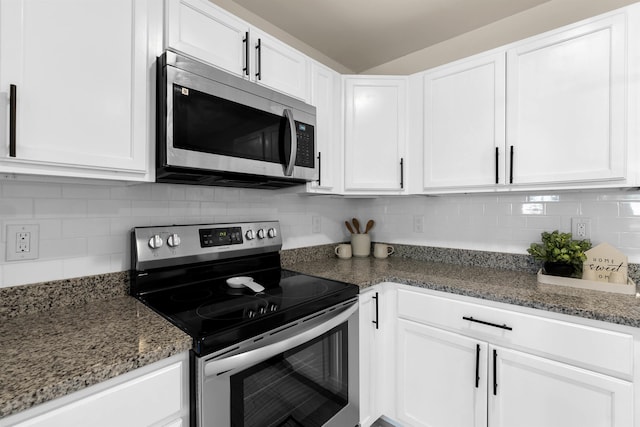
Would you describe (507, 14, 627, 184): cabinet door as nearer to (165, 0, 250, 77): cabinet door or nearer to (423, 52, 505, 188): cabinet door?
(423, 52, 505, 188): cabinet door

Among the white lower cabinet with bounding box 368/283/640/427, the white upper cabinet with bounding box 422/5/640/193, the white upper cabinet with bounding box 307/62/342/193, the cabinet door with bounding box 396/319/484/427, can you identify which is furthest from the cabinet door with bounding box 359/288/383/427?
the white upper cabinet with bounding box 422/5/640/193

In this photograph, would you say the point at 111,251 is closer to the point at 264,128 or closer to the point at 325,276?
the point at 264,128

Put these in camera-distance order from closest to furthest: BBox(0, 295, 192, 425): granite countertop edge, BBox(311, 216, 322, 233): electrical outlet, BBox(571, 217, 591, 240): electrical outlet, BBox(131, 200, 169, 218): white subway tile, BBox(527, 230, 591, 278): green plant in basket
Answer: BBox(0, 295, 192, 425): granite countertop edge, BBox(131, 200, 169, 218): white subway tile, BBox(527, 230, 591, 278): green plant in basket, BBox(571, 217, 591, 240): electrical outlet, BBox(311, 216, 322, 233): electrical outlet

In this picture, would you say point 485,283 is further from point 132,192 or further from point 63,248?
point 63,248

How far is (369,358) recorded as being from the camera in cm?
165

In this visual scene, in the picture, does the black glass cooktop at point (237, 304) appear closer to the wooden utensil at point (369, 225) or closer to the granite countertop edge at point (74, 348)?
the granite countertop edge at point (74, 348)

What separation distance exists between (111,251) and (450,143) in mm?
1845

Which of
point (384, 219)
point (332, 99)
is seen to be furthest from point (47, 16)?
point (384, 219)

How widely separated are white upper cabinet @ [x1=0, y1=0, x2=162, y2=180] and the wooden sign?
2.02 metres

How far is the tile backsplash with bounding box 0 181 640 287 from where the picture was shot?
119 cm

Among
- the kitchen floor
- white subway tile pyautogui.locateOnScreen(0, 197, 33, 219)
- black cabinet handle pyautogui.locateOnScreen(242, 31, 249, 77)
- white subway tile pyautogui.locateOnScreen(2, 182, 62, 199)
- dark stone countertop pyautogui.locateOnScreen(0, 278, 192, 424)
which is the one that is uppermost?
black cabinet handle pyautogui.locateOnScreen(242, 31, 249, 77)

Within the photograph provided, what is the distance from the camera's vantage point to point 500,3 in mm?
1829

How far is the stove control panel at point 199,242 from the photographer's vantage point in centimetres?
137

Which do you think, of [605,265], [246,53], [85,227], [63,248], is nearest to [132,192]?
[85,227]
